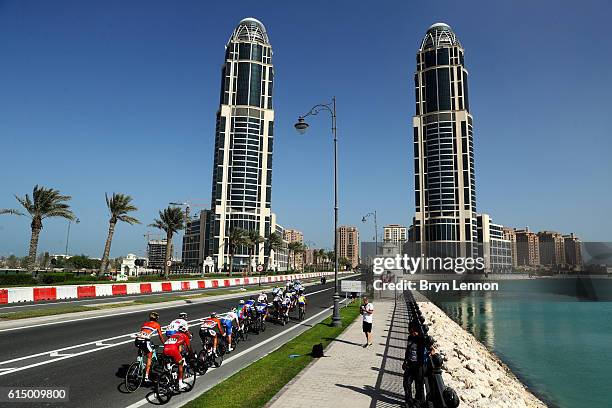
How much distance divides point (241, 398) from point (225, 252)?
139 m

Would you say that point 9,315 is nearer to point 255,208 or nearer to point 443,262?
point 255,208

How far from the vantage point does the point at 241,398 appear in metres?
8.23

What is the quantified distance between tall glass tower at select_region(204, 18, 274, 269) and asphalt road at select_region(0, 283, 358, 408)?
414 feet

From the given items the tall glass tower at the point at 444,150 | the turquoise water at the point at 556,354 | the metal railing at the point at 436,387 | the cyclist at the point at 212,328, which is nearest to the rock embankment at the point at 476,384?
the metal railing at the point at 436,387

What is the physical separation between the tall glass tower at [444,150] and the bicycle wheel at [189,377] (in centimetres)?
16651

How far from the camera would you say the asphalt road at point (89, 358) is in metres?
8.76

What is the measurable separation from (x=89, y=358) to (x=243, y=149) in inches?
5622

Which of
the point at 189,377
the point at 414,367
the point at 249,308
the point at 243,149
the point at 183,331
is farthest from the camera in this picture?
the point at 243,149

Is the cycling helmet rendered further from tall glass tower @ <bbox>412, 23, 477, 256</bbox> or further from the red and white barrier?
tall glass tower @ <bbox>412, 23, 477, 256</bbox>

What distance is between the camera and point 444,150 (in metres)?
174

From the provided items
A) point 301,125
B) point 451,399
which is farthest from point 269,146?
point 451,399

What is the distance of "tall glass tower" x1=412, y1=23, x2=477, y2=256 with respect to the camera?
167 metres

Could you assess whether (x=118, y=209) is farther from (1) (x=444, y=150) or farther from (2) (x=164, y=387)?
(1) (x=444, y=150)

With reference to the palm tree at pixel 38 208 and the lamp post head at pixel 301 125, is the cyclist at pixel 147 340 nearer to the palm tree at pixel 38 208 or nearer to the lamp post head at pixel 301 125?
the lamp post head at pixel 301 125
